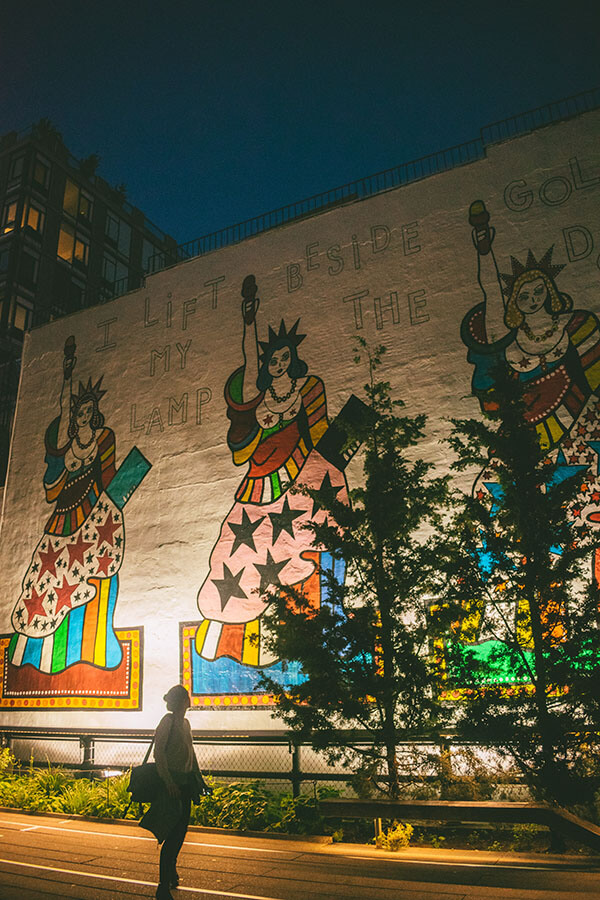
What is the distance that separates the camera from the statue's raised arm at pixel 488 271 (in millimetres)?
9344

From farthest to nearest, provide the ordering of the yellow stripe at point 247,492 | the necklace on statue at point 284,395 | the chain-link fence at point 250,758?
1. the necklace on statue at point 284,395
2. the yellow stripe at point 247,492
3. the chain-link fence at point 250,758

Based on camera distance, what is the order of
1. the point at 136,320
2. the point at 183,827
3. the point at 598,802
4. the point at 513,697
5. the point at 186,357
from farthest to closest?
the point at 136,320
the point at 186,357
the point at 598,802
the point at 513,697
the point at 183,827

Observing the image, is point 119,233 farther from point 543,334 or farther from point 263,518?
point 543,334

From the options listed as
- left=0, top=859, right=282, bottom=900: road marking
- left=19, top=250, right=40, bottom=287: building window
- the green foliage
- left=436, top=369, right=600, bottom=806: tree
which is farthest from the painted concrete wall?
left=19, top=250, right=40, bottom=287: building window

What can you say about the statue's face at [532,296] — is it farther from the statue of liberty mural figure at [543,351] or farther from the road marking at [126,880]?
the road marking at [126,880]

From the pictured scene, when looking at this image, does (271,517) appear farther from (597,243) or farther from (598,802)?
(597,243)

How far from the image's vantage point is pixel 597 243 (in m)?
9.01

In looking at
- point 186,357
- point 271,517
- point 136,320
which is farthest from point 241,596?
point 136,320

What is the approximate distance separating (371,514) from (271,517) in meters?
3.72

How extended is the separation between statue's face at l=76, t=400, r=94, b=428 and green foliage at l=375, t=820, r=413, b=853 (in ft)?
32.0

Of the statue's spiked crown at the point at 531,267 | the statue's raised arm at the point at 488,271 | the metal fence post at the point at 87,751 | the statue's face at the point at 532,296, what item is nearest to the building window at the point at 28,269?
the metal fence post at the point at 87,751

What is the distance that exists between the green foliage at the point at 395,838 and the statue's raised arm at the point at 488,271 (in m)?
A: 6.49

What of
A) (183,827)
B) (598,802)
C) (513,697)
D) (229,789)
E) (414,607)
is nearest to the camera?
(183,827)

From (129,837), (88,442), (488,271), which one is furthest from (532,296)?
(88,442)
